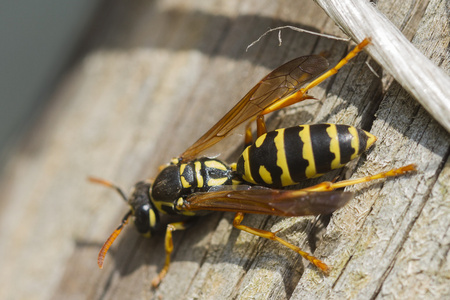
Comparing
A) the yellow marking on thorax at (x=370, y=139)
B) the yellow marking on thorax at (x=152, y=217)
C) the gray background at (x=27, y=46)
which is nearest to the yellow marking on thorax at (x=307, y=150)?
the yellow marking on thorax at (x=370, y=139)

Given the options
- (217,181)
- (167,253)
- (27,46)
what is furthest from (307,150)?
(27,46)

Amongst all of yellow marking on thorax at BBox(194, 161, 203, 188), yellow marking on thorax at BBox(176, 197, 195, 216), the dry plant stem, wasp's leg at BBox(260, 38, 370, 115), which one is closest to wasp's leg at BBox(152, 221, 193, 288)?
yellow marking on thorax at BBox(176, 197, 195, 216)

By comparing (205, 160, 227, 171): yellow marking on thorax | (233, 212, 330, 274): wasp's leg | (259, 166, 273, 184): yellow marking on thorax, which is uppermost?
(259, 166, 273, 184): yellow marking on thorax

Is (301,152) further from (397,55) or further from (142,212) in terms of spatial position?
(142,212)

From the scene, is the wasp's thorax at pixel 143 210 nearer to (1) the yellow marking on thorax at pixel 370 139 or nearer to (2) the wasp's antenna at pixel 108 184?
(2) the wasp's antenna at pixel 108 184

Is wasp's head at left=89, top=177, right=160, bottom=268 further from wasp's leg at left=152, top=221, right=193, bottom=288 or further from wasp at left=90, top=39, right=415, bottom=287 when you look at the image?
wasp's leg at left=152, top=221, right=193, bottom=288

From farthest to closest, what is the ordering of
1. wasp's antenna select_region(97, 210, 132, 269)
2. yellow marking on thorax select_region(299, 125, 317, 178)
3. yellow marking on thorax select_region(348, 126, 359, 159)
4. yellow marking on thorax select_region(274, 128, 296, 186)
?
wasp's antenna select_region(97, 210, 132, 269) → yellow marking on thorax select_region(274, 128, 296, 186) → yellow marking on thorax select_region(299, 125, 317, 178) → yellow marking on thorax select_region(348, 126, 359, 159)

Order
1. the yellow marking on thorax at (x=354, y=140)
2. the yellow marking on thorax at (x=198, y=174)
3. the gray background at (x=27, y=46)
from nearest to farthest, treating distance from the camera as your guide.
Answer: the yellow marking on thorax at (x=354, y=140) < the yellow marking on thorax at (x=198, y=174) < the gray background at (x=27, y=46)
